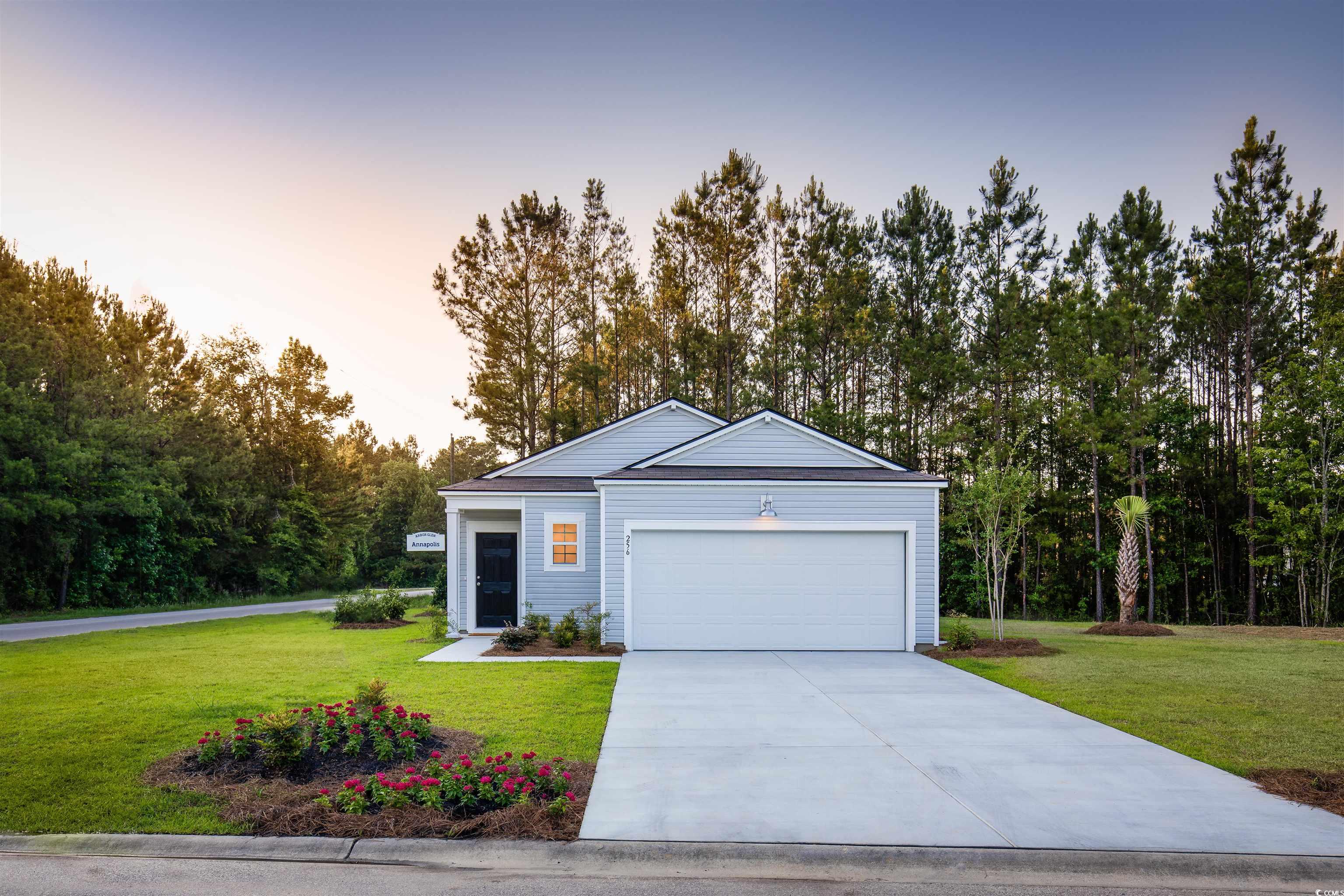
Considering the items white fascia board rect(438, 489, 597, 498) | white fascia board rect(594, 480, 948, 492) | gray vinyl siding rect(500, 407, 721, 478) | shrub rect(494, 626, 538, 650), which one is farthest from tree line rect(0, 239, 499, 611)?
white fascia board rect(594, 480, 948, 492)

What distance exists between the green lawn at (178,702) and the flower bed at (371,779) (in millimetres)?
297

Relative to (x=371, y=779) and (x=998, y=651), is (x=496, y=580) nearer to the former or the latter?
(x=998, y=651)

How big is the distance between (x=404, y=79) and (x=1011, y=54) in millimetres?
12818

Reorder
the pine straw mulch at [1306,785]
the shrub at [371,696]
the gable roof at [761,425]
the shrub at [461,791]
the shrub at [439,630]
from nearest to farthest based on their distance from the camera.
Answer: the shrub at [461,791], the pine straw mulch at [1306,785], the shrub at [371,696], the gable roof at [761,425], the shrub at [439,630]

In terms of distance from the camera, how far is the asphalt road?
3.96 meters

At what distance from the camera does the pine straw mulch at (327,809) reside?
462cm

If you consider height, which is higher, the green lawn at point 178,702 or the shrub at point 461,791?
the shrub at point 461,791

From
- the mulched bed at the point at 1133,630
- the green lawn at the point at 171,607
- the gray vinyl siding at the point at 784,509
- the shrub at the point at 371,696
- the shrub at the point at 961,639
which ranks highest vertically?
the gray vinyl siding at the point at 784,509

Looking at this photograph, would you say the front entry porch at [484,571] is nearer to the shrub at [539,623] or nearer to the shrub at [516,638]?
the shrub at [539,623]

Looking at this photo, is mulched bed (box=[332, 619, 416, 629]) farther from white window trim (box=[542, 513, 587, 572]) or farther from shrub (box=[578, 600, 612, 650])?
shrub (box=[578, 600, 612, 650])

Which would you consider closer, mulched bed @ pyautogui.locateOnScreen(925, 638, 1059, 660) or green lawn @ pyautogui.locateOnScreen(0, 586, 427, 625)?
mulched bed @ pyautogui.locateOnScreen(925, 638, 1059, 660)

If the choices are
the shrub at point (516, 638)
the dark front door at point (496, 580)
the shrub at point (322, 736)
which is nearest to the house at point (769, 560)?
the shrub at point (516, 638)

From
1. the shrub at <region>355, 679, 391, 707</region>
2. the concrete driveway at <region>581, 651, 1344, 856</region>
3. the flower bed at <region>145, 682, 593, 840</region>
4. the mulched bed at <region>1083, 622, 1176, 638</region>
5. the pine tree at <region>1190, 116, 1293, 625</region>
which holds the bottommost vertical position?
the mulched bed at <region>1083, 622, 1176, 638</region>

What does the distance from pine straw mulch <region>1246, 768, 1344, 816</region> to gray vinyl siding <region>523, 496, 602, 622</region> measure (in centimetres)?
1051
